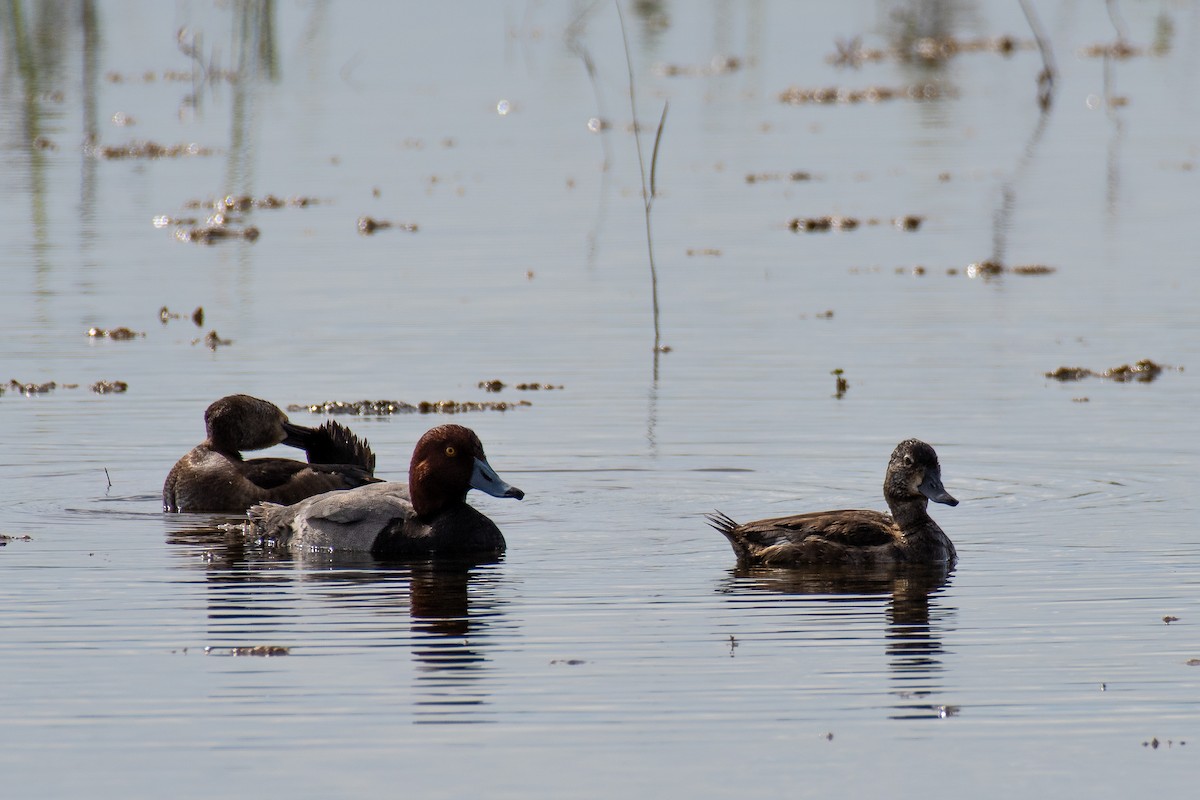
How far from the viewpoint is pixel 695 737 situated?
308 inches

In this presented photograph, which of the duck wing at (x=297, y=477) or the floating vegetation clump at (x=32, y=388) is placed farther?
the floating vegetation clump at (x=32, y=388)

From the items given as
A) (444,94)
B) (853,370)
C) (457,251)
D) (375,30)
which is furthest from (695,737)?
(375,30)

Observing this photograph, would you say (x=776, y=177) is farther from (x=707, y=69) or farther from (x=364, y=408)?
(x=707, y=69)

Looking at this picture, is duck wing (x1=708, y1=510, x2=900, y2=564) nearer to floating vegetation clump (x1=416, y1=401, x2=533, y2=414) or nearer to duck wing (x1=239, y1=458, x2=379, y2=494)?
duck wing (x1=239, y1=458, x2=379, y2=494)

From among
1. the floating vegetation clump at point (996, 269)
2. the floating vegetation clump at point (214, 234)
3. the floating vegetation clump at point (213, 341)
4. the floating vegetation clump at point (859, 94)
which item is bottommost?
the floating vegetation clump at point (213, 341)

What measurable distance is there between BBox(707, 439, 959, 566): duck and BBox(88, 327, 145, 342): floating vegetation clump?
25.6 ft

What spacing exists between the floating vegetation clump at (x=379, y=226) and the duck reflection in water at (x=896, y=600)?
12.7 m

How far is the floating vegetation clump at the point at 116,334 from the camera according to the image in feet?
Answer: 57.9

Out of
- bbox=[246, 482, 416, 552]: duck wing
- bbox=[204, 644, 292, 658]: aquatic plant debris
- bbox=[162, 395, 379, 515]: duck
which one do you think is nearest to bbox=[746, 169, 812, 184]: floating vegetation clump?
bbox=[162, 395, 379, 515]: duck

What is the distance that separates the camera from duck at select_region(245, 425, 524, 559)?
11445mm

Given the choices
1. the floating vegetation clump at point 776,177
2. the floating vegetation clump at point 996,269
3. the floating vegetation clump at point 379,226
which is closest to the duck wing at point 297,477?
the floating vegetation clump at point 996,269

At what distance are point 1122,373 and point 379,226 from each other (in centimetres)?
978

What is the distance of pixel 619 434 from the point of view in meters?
14.3

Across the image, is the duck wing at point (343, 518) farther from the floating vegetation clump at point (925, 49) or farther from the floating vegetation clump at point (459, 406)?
the floating vegetation clump at point (925, 49)
